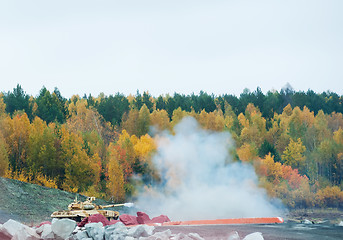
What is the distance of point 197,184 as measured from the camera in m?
49.6

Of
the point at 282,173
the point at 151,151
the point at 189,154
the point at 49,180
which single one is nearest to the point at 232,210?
the point at 189,154

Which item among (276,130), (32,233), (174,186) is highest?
(276,130)

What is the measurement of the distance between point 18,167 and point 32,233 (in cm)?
3885

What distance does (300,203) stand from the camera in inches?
2758

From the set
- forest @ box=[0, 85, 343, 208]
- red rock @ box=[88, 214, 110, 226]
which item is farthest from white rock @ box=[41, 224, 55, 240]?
forest @ box=[0, 85, 343, 208]

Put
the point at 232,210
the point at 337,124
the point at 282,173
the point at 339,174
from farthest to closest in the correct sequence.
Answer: the point at 337,124 → the point at 339,174 → the point at 282,173 → the point at 232,210

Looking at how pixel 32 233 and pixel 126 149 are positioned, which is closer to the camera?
pixel 32 233

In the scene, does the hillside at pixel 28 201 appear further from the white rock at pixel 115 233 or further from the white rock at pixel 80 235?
the white rock at pixel 115 233

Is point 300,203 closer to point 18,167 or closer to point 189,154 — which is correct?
point 189,154

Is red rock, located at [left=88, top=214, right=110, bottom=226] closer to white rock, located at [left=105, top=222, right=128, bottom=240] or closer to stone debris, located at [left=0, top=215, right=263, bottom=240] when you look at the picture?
stone debris, located at [left=0, top=215, right=263, bottom=240]

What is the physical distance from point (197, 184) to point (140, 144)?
12219 mm

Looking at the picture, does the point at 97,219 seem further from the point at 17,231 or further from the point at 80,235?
the point at 17,231

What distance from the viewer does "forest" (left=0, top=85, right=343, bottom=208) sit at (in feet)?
181

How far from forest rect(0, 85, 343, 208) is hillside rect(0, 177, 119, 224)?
7211 millimetres
